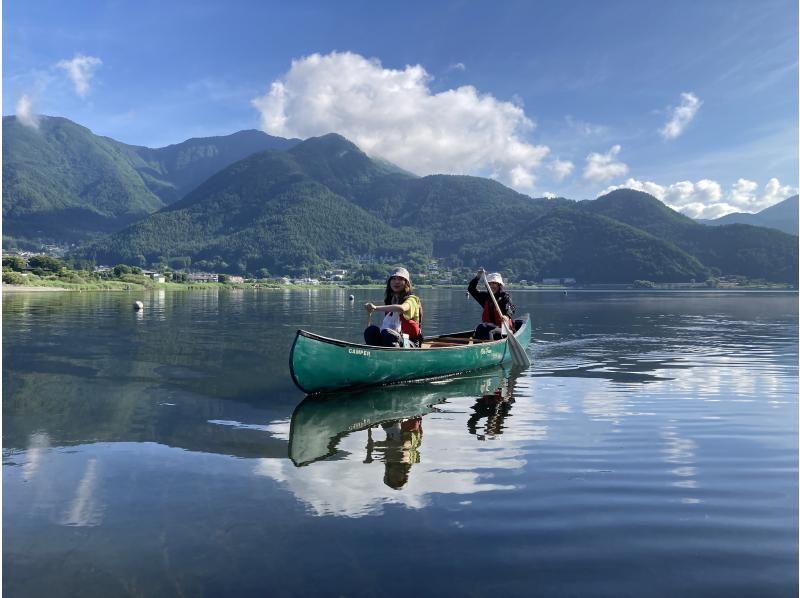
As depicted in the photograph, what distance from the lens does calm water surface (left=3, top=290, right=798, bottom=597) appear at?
561 centimetres

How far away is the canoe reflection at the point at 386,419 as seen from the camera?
32.0 feet

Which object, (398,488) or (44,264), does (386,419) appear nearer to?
(398,488)

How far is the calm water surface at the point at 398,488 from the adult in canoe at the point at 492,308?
3.64m

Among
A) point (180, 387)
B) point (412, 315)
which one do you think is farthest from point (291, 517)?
point (180, 387)

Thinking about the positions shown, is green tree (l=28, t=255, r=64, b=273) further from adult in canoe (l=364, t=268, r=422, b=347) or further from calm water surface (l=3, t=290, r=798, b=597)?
adult in canoe (l=364, t=268, r=422, b=347)

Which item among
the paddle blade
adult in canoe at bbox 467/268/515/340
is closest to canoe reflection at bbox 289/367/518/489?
the paddle blade

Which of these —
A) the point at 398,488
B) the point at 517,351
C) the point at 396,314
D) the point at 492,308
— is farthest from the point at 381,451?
the point at 492,308

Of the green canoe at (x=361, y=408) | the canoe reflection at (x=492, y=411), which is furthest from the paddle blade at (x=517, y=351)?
the canoe reflection at (x=492, y=411)

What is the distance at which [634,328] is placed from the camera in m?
39.7

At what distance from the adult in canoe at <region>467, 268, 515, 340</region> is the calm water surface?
364 cm

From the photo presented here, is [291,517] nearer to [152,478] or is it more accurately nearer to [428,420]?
[152,478]

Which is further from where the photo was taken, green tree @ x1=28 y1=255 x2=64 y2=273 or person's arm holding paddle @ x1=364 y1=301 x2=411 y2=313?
green tree @ x1=28 y1=255 x2=64 y2=273

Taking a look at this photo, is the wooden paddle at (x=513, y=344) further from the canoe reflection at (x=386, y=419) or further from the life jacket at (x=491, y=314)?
the canoe reflection at (x=386, y=419)

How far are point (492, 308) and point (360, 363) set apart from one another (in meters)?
8.49
